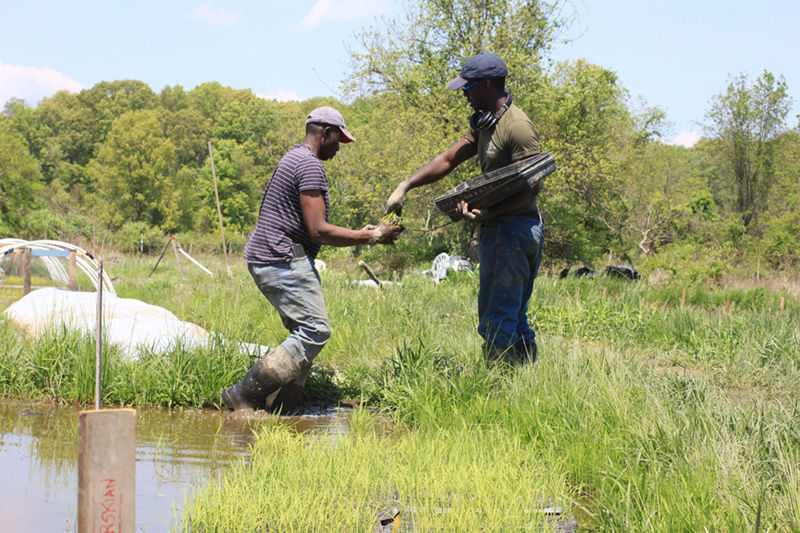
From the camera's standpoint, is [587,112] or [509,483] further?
[587,112]

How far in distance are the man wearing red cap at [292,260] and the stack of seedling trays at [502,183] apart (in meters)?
0.69

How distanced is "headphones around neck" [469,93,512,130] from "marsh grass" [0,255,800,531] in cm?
173

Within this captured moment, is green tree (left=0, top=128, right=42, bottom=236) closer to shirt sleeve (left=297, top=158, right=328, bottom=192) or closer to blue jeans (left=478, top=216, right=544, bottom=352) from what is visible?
shirt sleeve (left=297, top=158, right=328, bottom=192)

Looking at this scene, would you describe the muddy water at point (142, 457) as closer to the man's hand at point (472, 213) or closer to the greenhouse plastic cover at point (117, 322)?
the greenhouse plastic cover at point (117, 322)

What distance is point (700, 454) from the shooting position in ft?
10.4

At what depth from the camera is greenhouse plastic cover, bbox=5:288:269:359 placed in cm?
573

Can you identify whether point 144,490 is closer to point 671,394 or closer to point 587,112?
point 671,394

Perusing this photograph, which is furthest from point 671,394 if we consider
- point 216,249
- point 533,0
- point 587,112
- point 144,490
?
point 216,249

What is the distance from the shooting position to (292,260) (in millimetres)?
4922

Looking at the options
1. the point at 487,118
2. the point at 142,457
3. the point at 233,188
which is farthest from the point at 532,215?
the point at 233,188

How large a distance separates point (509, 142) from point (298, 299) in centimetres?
184

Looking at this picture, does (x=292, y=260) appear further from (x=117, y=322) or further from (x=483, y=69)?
(x=117, y=322)

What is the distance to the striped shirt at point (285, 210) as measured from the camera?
489 cm

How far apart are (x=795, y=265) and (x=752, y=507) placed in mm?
27023
